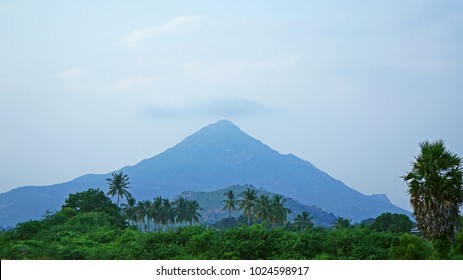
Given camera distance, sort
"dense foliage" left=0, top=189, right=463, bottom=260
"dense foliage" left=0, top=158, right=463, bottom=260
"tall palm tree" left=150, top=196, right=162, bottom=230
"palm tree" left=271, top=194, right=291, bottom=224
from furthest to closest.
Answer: "tall palm tree" left=150, top=196, right=162, bottom=230, "palm tree" left=271, top=194, right=291, bottom=224, "dense foliage" left=0, top=189, right=463, bottom=260, "dense foliage" left=0, top=158, right=463, bottom=260

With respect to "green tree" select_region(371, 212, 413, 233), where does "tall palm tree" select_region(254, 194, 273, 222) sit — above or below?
above

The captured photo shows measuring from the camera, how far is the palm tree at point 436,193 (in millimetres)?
23188

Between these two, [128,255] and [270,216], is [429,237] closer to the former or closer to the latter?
[128,255]

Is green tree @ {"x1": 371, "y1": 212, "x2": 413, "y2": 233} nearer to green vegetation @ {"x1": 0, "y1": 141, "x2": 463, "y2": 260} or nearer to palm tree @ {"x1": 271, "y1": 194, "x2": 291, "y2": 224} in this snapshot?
palm tree @ {"x1": 271, "y1": 194, "x2": 291, "y2": 224}

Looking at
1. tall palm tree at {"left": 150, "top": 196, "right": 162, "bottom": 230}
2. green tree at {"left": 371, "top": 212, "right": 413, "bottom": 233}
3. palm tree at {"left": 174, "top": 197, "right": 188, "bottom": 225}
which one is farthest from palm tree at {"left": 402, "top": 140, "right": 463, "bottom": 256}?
palm tree at {"left": 174, "top": 197, "right": 188, "bottom": 225}

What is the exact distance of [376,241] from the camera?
26.6 m

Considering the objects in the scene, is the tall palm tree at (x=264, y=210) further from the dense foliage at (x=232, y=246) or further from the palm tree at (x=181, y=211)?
the dense foliage at (x=232, y=246)

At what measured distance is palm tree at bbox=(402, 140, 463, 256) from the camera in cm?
2319

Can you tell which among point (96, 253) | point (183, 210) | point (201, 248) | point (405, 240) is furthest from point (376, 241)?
point (183, 210)

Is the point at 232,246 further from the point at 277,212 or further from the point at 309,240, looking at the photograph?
the point at 277,212

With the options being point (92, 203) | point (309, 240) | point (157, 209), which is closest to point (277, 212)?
point (157, 209)

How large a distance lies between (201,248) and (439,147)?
1119 centimetres

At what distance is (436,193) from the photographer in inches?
925

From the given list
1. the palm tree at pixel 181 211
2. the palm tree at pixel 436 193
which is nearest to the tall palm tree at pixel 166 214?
the palm tree at pixel 181 211
